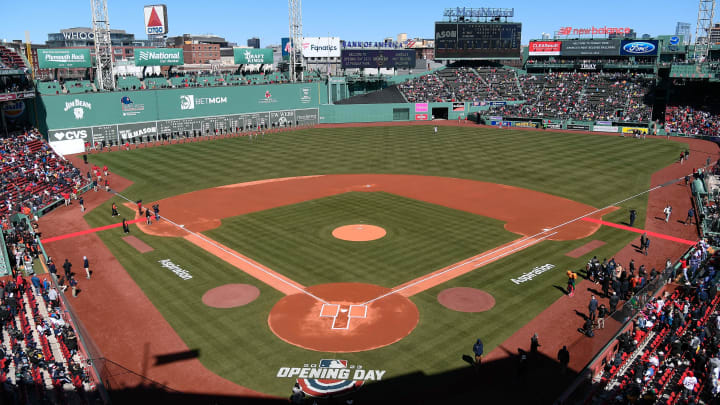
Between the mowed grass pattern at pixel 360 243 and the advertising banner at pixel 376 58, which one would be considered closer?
the mowed grass pattern at pixel 360 243

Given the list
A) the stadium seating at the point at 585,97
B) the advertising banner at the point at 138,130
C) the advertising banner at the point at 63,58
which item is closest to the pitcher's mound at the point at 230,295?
the advertising banner at the point at 138,130

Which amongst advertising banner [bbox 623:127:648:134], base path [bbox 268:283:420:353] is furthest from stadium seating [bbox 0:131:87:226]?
advertising banner [bbox 623:127:648:134]

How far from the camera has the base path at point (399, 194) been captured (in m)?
34.3

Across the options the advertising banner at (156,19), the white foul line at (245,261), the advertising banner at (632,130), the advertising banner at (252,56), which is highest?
the advertising banner at (156,19)

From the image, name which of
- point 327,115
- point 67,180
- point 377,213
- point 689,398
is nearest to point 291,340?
point 689,398

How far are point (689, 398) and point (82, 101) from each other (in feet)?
221

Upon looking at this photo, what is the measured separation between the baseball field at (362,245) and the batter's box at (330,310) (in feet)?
0.30

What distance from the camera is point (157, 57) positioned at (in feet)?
240

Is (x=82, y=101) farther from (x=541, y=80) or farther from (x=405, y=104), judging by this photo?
(x=541, y=80)

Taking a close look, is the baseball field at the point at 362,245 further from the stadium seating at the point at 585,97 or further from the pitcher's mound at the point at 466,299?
the stadium seating at the point at 585,97

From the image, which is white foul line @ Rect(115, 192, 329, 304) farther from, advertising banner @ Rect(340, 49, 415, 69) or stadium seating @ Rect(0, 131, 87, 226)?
advertising banner @ Rect(340, 49, 415, 69)

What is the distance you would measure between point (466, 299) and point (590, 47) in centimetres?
8249

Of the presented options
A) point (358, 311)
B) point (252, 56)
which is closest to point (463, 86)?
point (252, 56)

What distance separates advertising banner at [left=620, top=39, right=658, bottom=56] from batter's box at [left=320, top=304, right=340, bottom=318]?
277 feet
